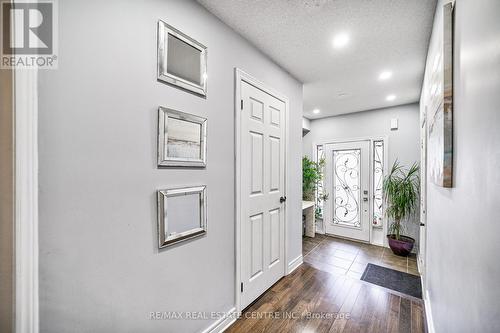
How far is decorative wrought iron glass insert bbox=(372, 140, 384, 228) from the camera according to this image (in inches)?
154

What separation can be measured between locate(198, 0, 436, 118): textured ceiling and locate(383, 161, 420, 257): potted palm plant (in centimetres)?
143

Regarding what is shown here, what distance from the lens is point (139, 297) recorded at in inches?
47.5

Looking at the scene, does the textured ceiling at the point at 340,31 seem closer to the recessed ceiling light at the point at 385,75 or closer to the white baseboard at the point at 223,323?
the recessed ceiling light at the point at 385,75

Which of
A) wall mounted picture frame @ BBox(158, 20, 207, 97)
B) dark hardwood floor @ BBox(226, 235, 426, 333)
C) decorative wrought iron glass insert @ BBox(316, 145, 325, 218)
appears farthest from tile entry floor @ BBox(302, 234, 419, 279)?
wall mounted picture frame @ BBox(158, 20, 207, 97)

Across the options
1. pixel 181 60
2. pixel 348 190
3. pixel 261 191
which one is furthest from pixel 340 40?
pixel 348 190

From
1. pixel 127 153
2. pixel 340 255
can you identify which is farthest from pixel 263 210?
pixel 340 255

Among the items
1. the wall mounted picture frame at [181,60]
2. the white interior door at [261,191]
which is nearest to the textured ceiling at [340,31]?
the wall mounted picture frame at [181,60]

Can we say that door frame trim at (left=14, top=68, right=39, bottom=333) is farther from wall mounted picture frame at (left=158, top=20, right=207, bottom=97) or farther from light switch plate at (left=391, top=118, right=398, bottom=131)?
light switch plate at (left=391, top=118, right=398, bottom=131)

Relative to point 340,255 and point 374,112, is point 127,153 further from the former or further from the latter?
point 374,112

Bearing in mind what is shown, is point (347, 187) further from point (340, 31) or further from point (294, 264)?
point (340, 31)

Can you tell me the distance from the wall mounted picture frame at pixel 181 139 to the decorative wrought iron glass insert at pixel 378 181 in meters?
3.61

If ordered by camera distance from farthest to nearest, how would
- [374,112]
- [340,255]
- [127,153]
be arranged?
[374,112] → [340,255] → [127,153]

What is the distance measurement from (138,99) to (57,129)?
15.9 inches

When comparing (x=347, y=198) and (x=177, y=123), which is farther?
(x=347, y=198)
